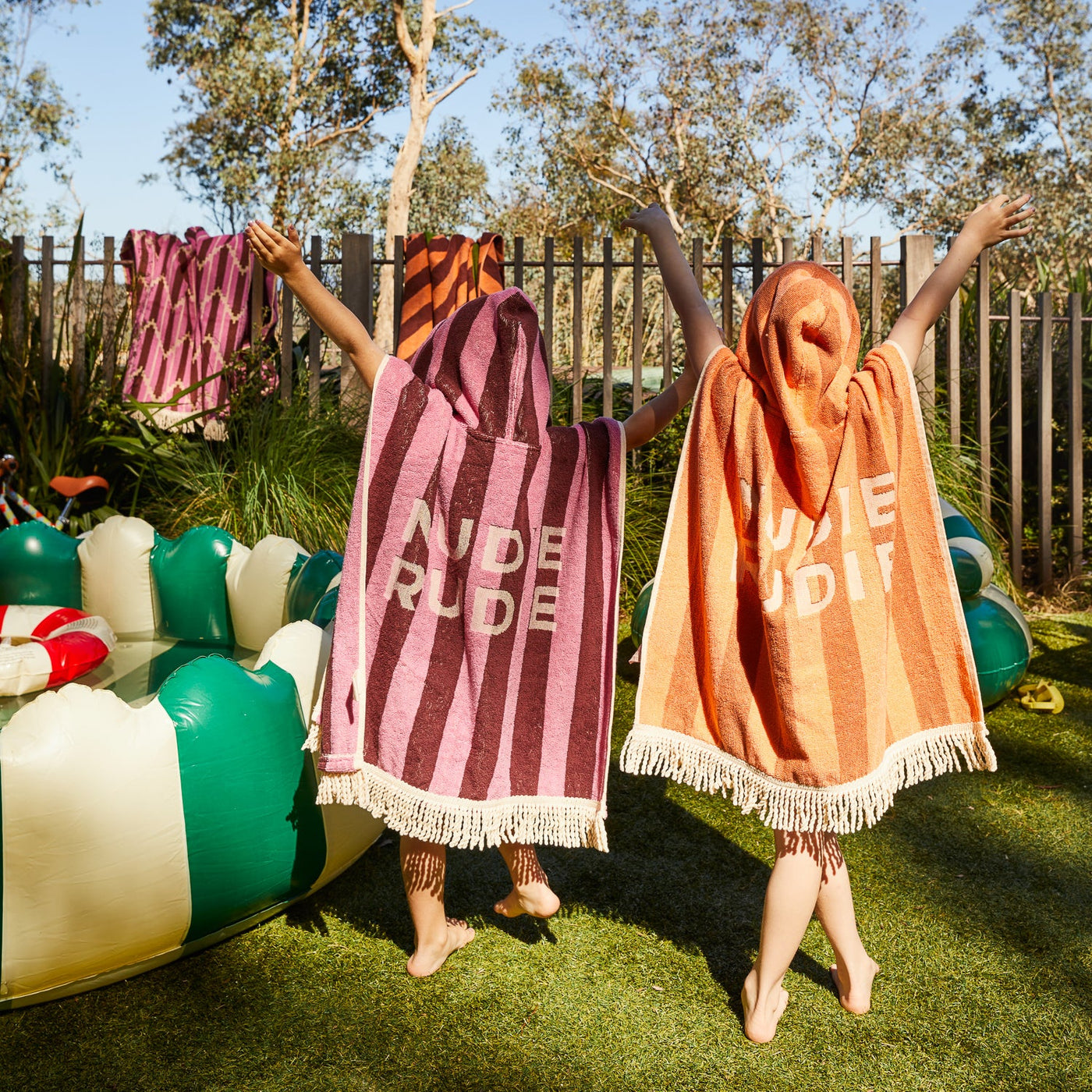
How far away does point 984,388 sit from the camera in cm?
573

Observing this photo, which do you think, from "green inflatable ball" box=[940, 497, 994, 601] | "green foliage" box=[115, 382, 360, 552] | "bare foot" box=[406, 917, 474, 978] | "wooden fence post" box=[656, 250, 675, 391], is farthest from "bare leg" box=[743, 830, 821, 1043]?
"wooden fence post" box=[656, 250, 675, 391]

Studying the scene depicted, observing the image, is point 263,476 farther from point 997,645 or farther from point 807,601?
point 807,601

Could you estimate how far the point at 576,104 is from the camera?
872 inches

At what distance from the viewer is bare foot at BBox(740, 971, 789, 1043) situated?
191cm

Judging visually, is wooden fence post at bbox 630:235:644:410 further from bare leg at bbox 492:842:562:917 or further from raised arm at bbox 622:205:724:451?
bare leg at bbox 492:842:562:917

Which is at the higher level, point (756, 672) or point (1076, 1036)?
point (756, 672)

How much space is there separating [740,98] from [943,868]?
865 inches

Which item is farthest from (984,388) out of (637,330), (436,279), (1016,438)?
(436,279)

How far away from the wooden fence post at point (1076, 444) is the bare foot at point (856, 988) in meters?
4.67

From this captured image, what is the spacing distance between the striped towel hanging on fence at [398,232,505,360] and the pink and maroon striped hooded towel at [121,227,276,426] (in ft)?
3.17

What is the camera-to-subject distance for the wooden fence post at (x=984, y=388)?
5.71 meters

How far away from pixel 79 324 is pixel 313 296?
496 centimetres

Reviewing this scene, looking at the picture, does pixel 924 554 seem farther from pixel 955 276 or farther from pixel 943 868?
pixel 943 868

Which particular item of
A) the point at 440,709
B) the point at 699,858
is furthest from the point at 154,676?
the point at 699,858
